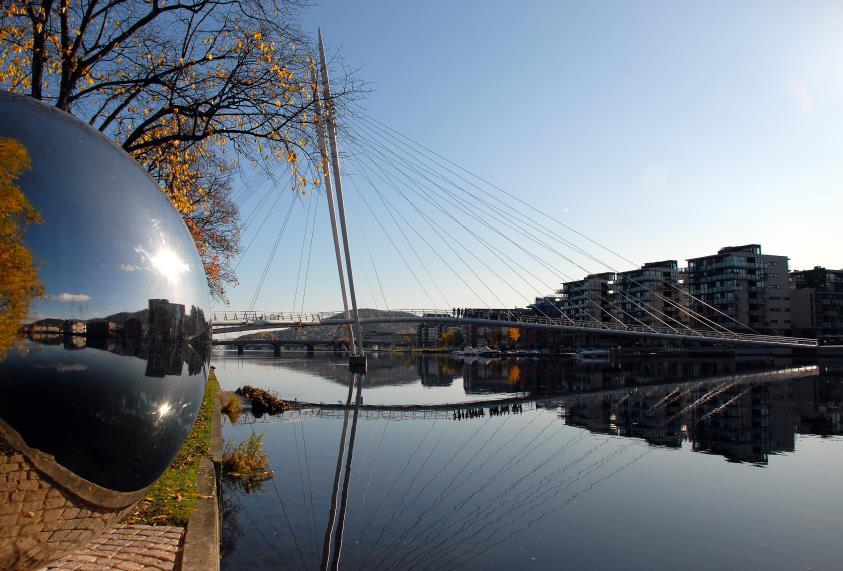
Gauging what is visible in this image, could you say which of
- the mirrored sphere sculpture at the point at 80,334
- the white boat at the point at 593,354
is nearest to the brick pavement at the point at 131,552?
the mirrored sphere sculpture at the point at 80,334

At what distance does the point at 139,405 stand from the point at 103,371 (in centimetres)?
29

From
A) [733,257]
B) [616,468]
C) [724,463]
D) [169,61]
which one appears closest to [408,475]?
[616,468]

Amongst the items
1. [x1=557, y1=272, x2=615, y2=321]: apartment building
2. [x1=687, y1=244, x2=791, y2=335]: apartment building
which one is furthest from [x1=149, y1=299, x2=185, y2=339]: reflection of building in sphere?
[x1=557, y1=272, x2=615, y2=321]: apartment building

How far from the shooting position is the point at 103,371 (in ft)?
9.85

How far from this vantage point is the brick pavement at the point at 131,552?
527cm

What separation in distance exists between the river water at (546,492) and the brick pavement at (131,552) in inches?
74.6

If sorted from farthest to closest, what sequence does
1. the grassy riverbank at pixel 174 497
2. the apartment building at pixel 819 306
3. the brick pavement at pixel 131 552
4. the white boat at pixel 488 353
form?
the white boat at pixel 488 353, the apartment building at pixel 819 306, the grassy riverbank at pixel 174 497, the brick pavement at pixel 131 552

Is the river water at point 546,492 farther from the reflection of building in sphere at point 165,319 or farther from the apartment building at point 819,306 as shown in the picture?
the apartment building at point 819,306

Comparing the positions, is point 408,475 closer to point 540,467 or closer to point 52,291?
point 540,467

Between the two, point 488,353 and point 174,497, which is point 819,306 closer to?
point 488,353

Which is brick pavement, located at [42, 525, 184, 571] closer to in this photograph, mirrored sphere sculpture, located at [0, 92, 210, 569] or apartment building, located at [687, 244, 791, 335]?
mirrored sphere sculpture, located at [0, 92, 210, 569]

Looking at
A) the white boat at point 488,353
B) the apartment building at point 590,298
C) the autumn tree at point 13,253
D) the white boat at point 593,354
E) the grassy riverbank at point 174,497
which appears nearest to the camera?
the autumn tree at point 13,253

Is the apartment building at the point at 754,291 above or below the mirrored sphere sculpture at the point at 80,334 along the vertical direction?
above

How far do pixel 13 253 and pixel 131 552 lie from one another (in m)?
4.05
